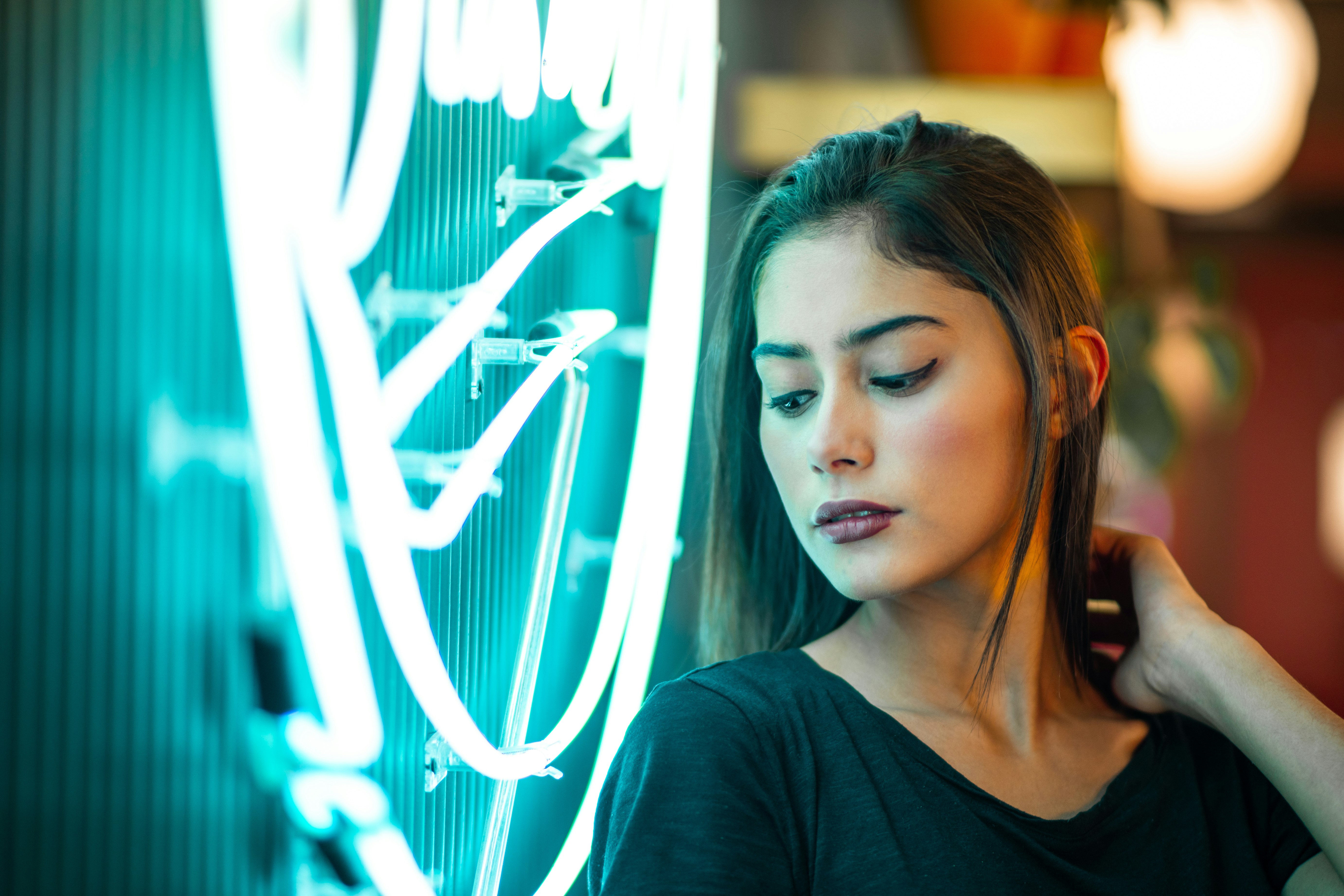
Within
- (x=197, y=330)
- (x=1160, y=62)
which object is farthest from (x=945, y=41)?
(x=197, y=330)

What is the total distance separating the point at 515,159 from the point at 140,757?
1.41 ft

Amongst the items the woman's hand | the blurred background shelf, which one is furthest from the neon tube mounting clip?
the blurred background shelf

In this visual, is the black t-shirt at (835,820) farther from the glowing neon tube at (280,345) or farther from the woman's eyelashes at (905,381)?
the glowing neon tube at (280,345)

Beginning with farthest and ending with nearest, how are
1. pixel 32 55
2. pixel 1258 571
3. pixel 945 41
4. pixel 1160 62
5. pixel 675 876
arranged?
pixel 1258 571
pixel 945 41
pixel 1160 62
pixel 675 876
pixel 32 55

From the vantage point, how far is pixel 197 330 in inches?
14.3

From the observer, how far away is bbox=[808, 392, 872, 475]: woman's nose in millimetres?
729

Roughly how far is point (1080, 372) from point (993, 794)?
1.09 ft

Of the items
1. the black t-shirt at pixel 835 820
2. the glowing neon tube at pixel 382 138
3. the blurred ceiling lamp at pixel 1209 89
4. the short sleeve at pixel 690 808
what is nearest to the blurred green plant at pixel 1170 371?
the blurred ceiling lamp at pixel 1209 89

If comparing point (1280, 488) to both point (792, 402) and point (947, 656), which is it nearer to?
point (947, 656)

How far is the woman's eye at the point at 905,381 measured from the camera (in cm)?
74

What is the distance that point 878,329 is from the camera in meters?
0.73

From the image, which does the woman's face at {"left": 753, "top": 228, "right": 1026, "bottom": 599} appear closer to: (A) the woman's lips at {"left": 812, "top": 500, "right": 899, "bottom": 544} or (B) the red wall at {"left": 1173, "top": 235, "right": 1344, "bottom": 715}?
(A) the woman's lips at {"left": 812, "top": 500, "right": 899, "bottom": 544}

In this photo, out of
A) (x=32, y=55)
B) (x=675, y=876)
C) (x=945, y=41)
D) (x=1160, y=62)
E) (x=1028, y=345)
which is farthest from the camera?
(x=945, y=41)

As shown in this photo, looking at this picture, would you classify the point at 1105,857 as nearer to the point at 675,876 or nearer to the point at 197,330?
the point at 675,876
